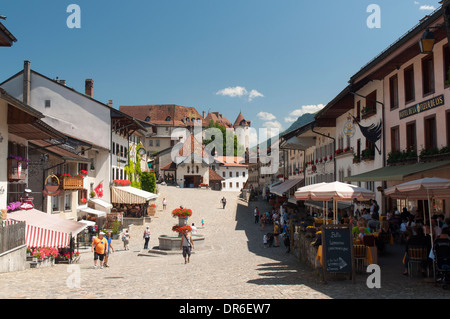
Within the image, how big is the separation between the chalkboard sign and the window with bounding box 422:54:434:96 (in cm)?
998

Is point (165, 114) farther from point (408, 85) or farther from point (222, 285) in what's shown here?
point (222, 285)

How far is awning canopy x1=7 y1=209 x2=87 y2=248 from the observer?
63.8 ft

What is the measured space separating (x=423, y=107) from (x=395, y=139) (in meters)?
3.67

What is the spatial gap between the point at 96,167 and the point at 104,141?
248 centimetres

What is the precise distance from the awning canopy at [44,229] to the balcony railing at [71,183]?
27.5 feet

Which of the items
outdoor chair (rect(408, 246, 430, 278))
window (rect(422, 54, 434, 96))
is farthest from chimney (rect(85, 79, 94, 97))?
outdoor chair (rect(408, 246, 430, 278))

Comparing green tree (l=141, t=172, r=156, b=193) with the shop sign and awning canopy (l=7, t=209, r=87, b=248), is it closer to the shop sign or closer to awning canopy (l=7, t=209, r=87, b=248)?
awning canopy (l=7, t=209, r=87, b=248)

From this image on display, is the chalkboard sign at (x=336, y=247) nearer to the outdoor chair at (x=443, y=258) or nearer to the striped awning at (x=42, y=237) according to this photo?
the outdoor chair at (x=443, y=258)

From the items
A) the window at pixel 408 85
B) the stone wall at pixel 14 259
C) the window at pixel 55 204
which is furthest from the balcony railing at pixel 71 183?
the window at pixel 408 85

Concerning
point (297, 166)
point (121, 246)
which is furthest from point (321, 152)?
point (121, 246)

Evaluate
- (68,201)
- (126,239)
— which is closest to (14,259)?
(126,239)

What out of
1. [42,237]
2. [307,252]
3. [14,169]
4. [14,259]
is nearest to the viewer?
[307,252]

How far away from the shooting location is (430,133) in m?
19.3

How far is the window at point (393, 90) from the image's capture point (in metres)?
22.7
